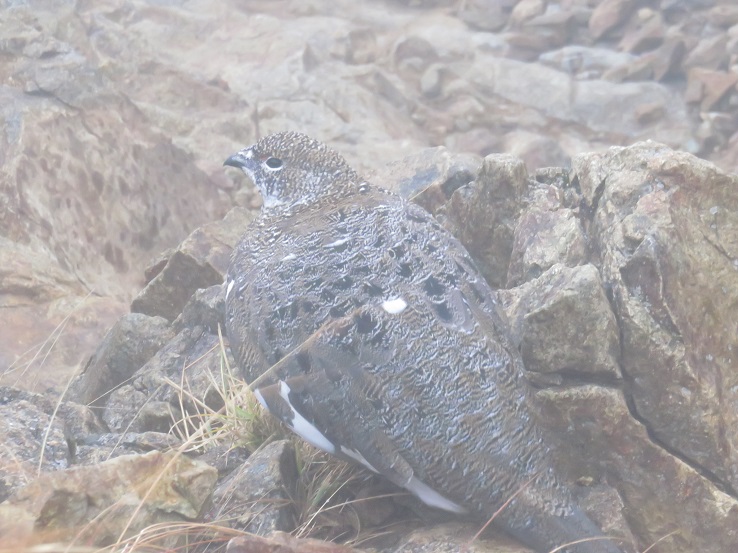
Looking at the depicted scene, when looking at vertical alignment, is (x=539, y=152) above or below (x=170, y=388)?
below

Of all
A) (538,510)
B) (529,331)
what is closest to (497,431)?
(538,510)

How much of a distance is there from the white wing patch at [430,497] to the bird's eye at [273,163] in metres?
1.87

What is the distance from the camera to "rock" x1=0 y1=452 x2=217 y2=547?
10.0 feet

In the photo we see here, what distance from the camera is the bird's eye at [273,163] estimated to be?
191 inches

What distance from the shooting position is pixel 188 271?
20.4 feet

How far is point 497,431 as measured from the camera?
358 centimetres

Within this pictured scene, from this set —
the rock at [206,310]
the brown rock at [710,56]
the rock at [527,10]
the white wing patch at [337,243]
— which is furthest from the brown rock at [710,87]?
the white wing patch at [337,243]

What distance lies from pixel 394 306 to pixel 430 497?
29.3 inches

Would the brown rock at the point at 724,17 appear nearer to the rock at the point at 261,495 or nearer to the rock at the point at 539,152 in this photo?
the rock at the point at 539,152

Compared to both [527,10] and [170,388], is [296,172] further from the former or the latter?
[527,10]

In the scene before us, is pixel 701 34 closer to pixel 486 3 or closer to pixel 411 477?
pixel 486 3

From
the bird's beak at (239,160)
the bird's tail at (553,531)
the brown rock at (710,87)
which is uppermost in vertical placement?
the bird's beak at (239,160)

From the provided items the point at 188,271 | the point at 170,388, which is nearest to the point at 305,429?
the point at 170,388

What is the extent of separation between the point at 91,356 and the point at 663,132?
24.9ft
